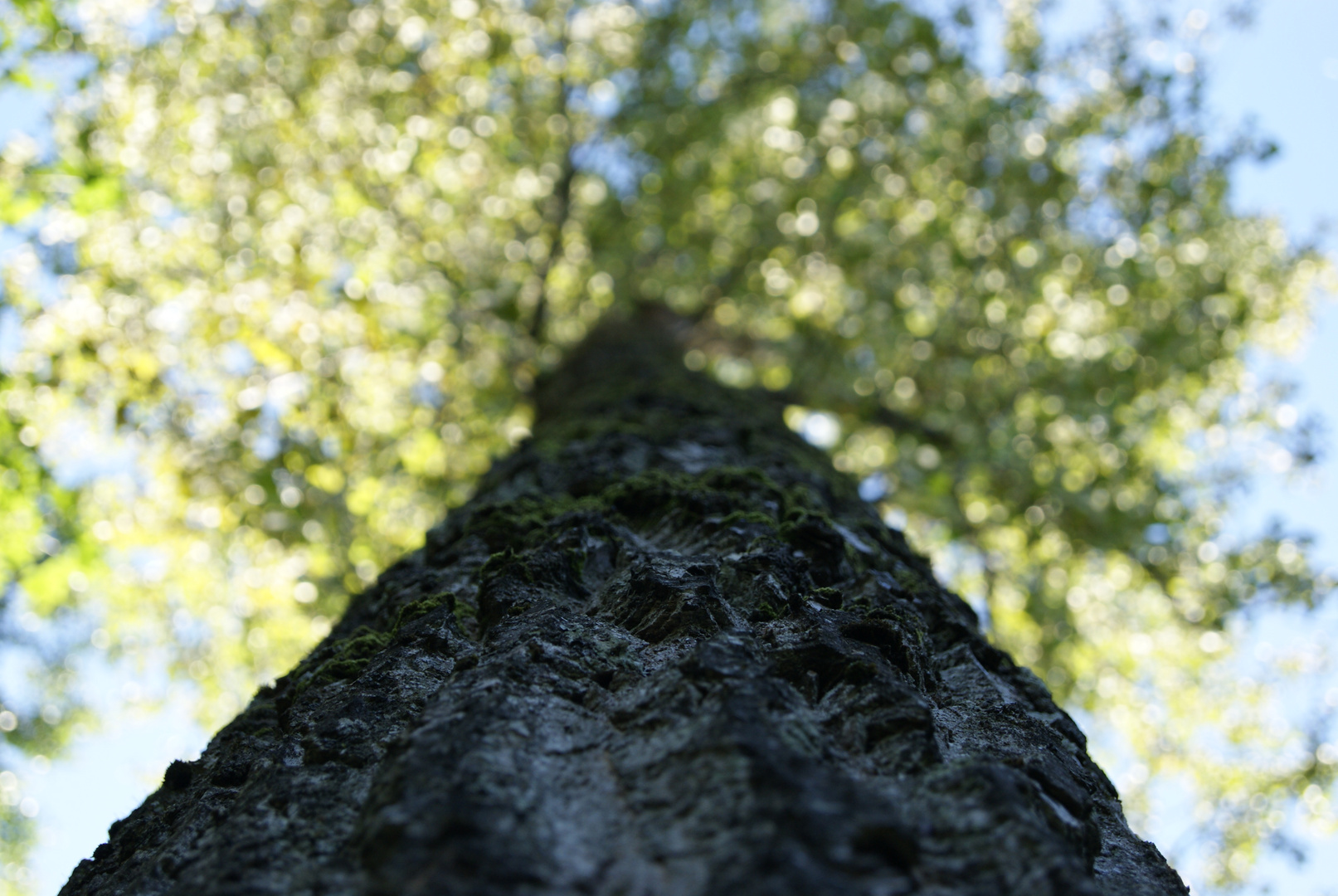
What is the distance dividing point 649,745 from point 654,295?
10644 millimetres

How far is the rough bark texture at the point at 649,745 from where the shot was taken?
1635 mm

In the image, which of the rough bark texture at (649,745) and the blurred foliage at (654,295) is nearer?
the rough bark texture at (649,745)

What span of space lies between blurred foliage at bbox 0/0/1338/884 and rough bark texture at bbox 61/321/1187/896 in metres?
4.73

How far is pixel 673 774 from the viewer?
1.84 m

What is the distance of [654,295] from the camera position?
12258 mm

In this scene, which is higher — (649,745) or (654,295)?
(654,295)

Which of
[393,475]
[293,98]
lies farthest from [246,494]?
[293,98]

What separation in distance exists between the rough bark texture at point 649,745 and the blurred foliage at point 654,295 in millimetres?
4732

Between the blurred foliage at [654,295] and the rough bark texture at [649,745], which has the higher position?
the blurred foliage at [654,295]

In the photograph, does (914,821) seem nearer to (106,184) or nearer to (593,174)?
(106,184)

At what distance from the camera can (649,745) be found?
1984 mm

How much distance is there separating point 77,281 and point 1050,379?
365 inches

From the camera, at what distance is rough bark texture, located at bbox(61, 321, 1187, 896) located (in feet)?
5.36

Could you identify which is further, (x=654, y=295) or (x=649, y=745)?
(x=654, y=295)
